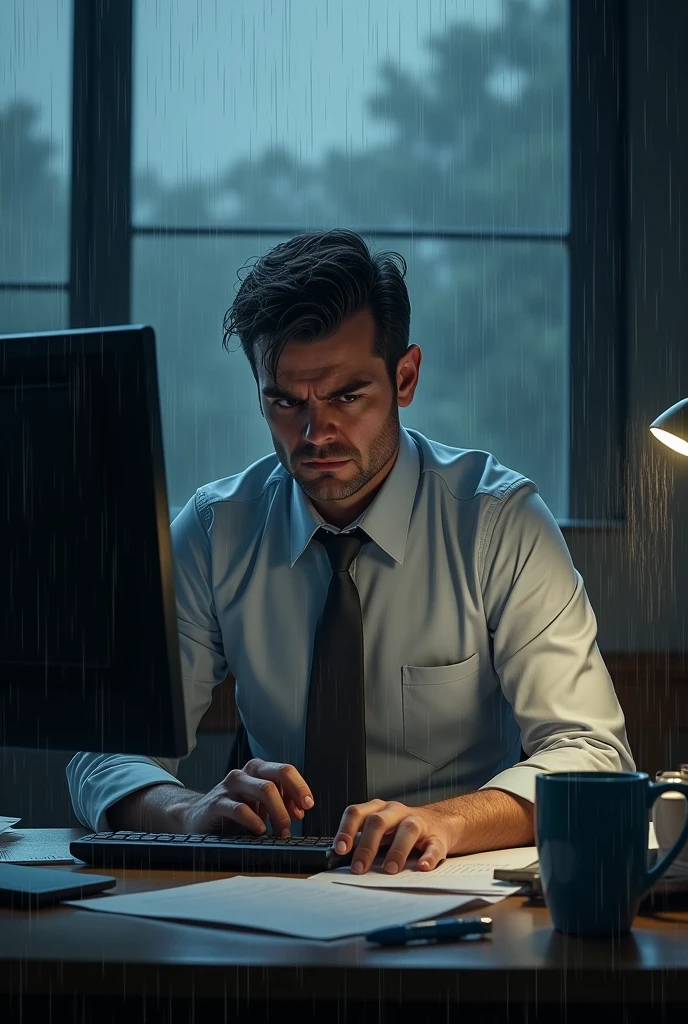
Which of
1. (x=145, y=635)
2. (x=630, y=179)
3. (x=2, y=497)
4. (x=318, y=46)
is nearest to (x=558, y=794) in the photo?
(x=145, y=635)

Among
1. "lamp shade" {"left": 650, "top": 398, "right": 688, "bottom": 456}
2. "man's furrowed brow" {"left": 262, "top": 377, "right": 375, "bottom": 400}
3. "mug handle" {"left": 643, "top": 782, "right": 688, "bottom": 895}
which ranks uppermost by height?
"man's furrowed brow" {"left": 262, "top": 377, "right": 375, "bottom": 400}

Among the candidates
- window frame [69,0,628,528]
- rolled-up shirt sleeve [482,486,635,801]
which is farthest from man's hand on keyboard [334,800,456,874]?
window frame [69,0,628,528]

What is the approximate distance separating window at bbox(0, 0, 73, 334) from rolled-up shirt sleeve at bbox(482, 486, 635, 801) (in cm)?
178

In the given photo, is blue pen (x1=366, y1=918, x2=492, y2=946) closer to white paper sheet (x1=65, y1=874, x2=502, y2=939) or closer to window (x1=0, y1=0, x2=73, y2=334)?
white paper sheet (x1=65, y1=874, x2=502, y2=939)

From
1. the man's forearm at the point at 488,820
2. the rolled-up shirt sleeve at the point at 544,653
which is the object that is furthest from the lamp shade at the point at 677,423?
the man's forearm at the point at 488,820

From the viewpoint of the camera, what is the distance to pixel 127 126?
3123mm

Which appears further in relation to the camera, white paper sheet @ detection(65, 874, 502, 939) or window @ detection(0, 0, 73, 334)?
window @ detection(0, 0, 73, 334)

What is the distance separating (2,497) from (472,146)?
8.16ft

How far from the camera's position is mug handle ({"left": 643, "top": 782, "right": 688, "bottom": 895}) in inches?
36.6

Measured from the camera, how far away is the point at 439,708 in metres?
1.79

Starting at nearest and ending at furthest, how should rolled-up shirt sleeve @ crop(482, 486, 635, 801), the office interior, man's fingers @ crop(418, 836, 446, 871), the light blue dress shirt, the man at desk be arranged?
man's fingers @ crop(418, 836, 446, 871)
rolled-up shirt sleeve @ crop(482, 486, 635, 801)
the man at desk
the light blue dress shirt
the office interior

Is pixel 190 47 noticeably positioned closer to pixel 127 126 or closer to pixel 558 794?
pixel 127 126

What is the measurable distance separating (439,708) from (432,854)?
0.60m

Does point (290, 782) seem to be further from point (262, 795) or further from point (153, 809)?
point (153, 809)
